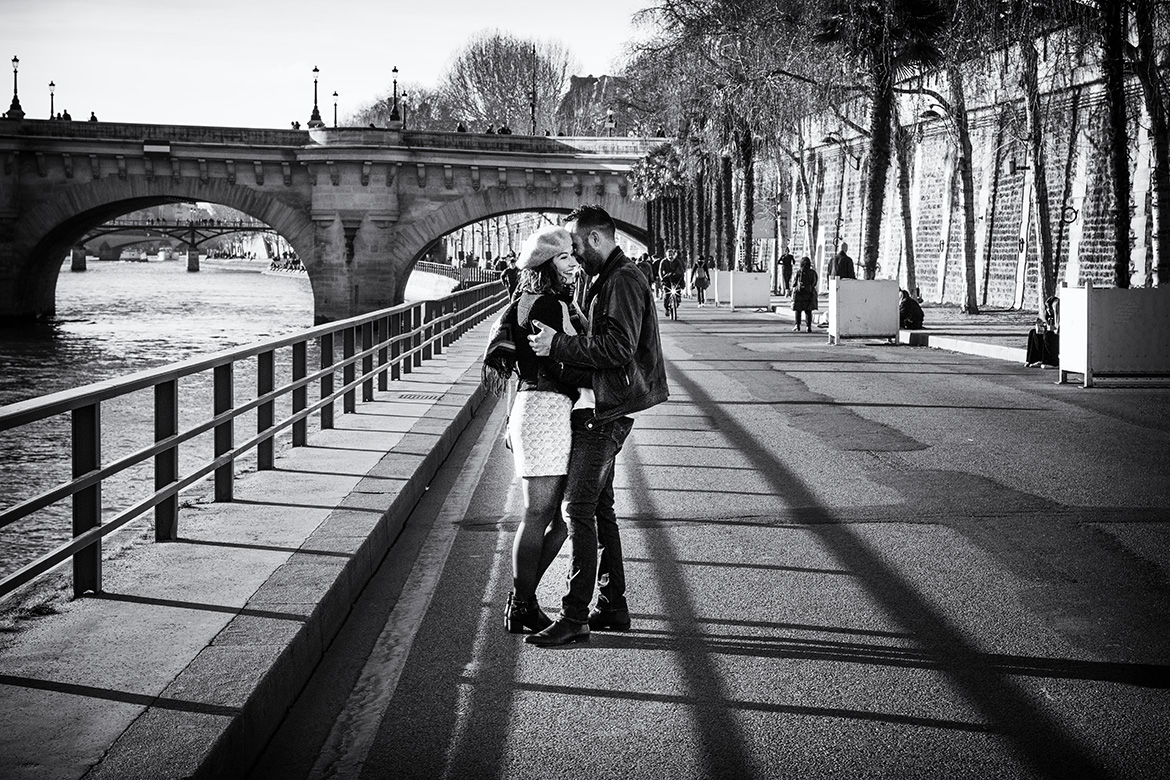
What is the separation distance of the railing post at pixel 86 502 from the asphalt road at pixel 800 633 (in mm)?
1028

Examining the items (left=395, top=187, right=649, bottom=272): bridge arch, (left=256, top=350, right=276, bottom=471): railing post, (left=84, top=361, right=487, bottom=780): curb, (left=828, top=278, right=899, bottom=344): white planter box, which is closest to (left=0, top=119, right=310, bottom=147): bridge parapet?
(left=395, top=187, right=649, bottom=272): bridge arch

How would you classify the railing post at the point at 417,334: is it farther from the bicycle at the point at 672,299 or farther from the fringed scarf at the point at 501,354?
the bicycle at the point at 672,299

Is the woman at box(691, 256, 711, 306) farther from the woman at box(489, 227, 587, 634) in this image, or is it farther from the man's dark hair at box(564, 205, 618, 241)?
the woman at box(489, 227, 587, 634)

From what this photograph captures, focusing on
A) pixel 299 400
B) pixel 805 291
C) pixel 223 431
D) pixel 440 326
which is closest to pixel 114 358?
pixel 440 326

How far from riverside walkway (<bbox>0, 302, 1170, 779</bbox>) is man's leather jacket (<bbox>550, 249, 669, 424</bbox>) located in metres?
0.96

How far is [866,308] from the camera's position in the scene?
25.1 m

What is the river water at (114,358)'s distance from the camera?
13602mm

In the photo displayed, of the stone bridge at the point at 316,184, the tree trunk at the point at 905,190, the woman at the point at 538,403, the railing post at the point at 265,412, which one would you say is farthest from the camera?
the stone bridge at the point at 316,184

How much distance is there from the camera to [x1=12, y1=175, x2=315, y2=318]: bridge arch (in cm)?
5256

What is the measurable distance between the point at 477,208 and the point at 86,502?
5043cm

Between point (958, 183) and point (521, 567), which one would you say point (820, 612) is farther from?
point (958, 183)

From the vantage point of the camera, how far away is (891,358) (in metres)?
21.4

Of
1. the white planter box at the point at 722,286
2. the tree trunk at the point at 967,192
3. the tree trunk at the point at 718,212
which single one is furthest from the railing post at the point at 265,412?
the tree trunk at the point at 718,212

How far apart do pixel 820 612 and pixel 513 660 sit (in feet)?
4.71
